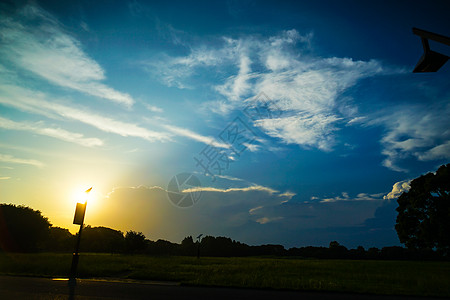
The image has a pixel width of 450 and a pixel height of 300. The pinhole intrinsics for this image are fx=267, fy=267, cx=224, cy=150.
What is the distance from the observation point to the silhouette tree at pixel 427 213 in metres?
29.1

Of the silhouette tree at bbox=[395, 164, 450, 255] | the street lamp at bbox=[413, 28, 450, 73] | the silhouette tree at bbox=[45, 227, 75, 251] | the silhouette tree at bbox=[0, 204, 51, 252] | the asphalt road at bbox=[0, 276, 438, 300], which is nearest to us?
the street lamp at bbox=[413, 28, 450, 73]

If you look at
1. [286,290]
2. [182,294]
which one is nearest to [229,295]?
[182,294]

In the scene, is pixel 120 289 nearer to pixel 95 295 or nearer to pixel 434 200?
pixel 95 295

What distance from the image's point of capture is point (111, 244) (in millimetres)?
69438

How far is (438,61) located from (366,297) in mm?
10694

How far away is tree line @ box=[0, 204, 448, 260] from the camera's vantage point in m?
59.6

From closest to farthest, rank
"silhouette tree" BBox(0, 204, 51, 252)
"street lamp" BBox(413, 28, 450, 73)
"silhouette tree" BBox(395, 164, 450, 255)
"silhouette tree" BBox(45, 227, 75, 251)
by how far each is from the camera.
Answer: "street lamp" BBox(413, 28, 450, 73), "silhouette tree" BBox(395, 164, 450, 255), "silhouette tree" BBox(0, 204, 51, 252), "silhouette tree" BBox(45, 227, 75, 251)

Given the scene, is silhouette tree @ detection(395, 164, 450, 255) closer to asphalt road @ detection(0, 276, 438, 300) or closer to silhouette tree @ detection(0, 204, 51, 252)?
asphalt road @ detection(0, 276, 438, 300)

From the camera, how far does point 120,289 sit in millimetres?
12414

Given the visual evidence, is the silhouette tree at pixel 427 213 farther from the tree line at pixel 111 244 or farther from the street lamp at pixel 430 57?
the street lamp at pixel 430 57

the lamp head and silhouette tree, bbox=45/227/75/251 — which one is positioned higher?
the lamp head

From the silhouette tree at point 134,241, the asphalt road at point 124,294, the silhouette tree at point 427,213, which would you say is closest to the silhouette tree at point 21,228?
the silhouette tree at point 134,241

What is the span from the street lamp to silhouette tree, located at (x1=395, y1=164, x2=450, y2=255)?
1168 inches

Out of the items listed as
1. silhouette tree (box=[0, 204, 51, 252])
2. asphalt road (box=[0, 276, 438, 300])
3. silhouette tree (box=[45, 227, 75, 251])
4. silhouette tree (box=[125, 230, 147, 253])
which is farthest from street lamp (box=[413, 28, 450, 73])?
silhouette tree (box=[45, 227, 75, 251])
